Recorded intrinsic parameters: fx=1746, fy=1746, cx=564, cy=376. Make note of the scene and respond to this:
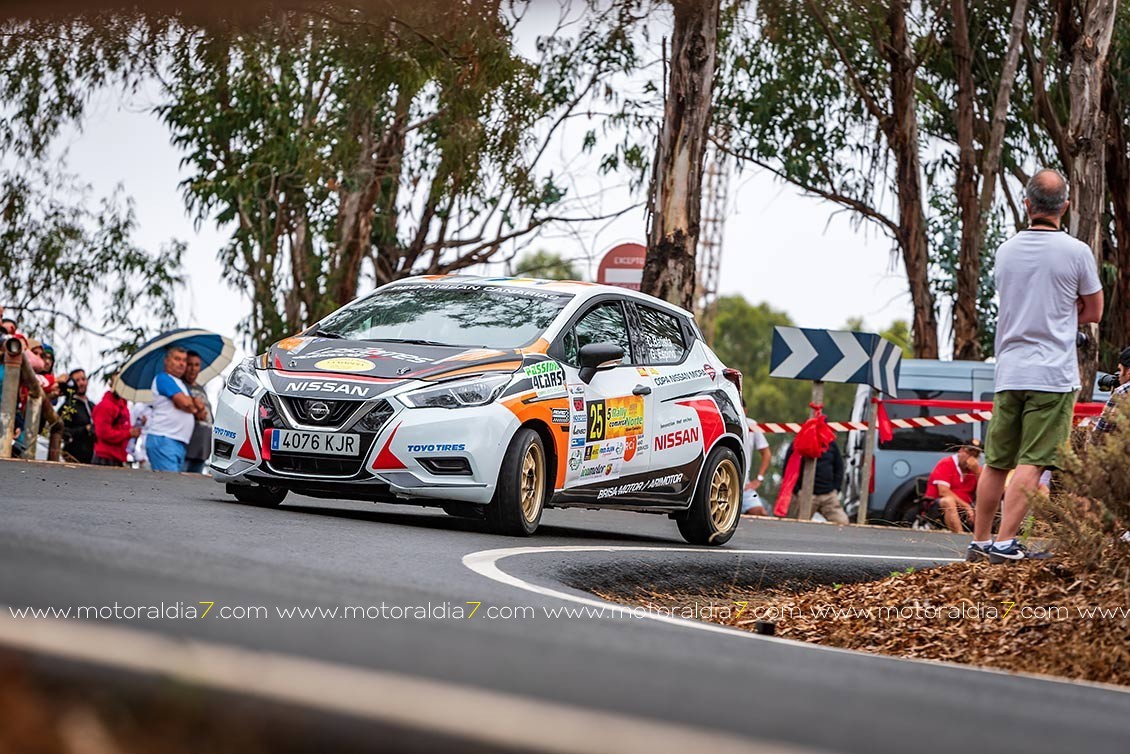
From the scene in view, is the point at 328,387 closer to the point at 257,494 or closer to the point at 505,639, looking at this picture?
the point at 257,494

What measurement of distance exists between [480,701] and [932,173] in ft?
95.6

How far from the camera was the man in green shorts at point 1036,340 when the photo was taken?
8156 millimetres

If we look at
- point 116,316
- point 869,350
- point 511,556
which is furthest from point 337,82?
point 511,556

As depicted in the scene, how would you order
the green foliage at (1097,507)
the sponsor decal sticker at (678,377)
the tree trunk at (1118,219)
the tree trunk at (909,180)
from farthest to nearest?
the tree trunk at (909,180) < the tree trunk at (1118,219) < the sponsor decal sticker at (678,377) < the green foliage at (1097,507)

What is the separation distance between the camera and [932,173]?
3053 centimetres

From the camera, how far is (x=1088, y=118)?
74.6 ft

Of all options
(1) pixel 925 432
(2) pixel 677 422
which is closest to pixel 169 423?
(2) pixel 677 422

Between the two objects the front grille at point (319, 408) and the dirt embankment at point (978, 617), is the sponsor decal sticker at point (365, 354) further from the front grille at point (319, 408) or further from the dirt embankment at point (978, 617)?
the dirt embankment at point (978, 617)

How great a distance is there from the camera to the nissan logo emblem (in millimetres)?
9688

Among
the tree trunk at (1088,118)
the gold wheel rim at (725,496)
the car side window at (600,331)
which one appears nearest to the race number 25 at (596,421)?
the car side window at (600,331)

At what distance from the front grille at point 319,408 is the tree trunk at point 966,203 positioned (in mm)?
21294

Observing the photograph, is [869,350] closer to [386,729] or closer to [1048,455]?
[1048,455]

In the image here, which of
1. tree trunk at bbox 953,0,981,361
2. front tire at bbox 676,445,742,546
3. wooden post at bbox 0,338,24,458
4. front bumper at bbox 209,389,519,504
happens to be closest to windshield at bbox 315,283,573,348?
front bumper at bbox 209,389,519,504

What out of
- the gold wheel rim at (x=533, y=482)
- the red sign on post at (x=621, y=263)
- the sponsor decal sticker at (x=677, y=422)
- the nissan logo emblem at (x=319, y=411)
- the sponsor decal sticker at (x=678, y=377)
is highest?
the red sign on post at (x=621, y=263)
